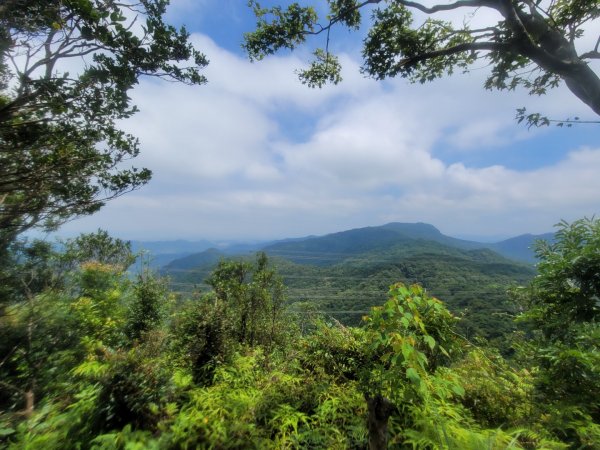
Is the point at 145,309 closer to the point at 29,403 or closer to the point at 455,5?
the point at 29,403

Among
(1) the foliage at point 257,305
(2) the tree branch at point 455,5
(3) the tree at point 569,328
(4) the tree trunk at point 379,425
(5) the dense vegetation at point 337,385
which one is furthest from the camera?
(1) the foliage at point 257,305

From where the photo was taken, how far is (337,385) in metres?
3.60

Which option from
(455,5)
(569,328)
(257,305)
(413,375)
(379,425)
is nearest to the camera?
(379,425)

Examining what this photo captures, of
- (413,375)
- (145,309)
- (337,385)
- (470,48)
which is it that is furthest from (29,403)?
(470,48)

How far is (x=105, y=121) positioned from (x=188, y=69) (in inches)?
67.5

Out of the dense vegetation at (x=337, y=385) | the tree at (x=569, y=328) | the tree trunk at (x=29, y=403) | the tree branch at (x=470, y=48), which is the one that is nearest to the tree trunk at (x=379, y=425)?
the dense vegetation at (x=337, y=385)

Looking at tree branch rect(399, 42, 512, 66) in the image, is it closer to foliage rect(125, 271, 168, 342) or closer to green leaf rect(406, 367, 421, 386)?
green leaf rect(406, 367, 421, 386)

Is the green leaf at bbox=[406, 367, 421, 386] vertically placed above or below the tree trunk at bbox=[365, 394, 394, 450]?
above

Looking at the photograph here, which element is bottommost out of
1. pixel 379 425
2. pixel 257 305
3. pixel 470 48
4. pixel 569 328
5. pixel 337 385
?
pixel 257 305

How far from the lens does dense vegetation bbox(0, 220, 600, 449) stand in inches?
86.1

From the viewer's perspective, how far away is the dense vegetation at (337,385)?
219 cm

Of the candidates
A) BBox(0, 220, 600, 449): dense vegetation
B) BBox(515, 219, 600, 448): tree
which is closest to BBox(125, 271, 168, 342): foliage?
BBox(0, 220, 600, 449): dense vegetation

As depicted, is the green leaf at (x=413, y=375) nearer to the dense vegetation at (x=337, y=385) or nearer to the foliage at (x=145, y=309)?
the dense vegetation at (x=337, y=385)

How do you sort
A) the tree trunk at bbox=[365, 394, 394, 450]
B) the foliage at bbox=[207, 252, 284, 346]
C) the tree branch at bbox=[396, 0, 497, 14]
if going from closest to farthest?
the tree trunk at bbox=[365, 394, 394, 450] < the tree branch at bbox=[396, 0, 497, 14] < the foliage at bbox=[207, 252, 284, 346]
